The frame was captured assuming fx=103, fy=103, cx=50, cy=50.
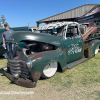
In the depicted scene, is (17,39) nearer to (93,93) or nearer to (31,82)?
(31,82)

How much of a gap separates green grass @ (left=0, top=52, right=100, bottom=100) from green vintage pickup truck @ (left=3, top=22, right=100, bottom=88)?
0.19 m

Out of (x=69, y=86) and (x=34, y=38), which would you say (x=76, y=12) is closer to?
(x=34, y=38)

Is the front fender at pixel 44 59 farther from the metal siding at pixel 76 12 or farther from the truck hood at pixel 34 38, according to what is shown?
the metal siding at pixel 76 12

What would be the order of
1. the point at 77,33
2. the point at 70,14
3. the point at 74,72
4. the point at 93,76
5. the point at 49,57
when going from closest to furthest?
the point at 49,57 → the point at 93,76 → the point at 74,72 → the point at 77,33 → the point at 70,14


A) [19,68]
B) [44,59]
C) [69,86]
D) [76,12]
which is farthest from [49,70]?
[76,12]

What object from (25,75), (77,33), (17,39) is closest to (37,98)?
(25,75)

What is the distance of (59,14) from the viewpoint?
19.5 m

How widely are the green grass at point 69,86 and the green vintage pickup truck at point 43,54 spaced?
189mm

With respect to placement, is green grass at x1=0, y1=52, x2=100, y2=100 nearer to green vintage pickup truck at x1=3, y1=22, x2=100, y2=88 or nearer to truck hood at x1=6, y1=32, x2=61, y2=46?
green vintage pickup truck at x1=3, y1=22, x2=100, y2=88

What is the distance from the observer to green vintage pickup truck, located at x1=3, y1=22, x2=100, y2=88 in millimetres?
2791

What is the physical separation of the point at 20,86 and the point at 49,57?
1152 millimetres

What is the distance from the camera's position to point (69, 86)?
9.25 ft

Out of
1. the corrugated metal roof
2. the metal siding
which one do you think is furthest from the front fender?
the metal siding

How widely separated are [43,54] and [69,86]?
3.77ft
